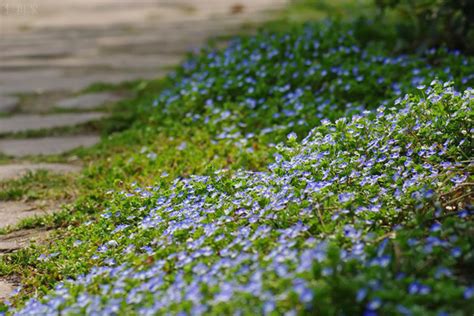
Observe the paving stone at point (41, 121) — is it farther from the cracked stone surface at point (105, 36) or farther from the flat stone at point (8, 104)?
→ the cracked stone surface at point (105, 36)

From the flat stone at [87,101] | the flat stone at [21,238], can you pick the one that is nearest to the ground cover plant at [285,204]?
the flat stone at [21,238]

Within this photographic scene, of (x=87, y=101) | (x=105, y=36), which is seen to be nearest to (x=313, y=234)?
(x=87, y=101)

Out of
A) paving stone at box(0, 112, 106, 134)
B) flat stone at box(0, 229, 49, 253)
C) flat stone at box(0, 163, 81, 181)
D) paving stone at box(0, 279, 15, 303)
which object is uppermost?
paving stone at box(0, 112, 106, 134)

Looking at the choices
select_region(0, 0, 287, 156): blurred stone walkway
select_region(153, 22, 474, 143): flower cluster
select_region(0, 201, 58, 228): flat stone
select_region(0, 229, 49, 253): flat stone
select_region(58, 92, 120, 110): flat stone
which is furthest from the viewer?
select_region(0, 0, 287, 156): blurred stone walkway

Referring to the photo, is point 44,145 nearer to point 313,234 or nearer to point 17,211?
point 17,211

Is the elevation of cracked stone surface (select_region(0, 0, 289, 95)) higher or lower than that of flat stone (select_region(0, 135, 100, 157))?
higher

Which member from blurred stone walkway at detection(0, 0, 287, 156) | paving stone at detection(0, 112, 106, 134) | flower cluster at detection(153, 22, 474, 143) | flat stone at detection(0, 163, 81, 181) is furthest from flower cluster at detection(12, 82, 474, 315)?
blurred stone walkway at detection(0, 0, 287, 156)

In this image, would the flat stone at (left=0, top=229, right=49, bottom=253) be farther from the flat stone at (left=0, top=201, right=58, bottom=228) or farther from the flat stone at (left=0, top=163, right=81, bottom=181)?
the flat stone at (left=0, top=163, right=81, bottom=181)

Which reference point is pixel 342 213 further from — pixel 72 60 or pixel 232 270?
pixel 72 60
